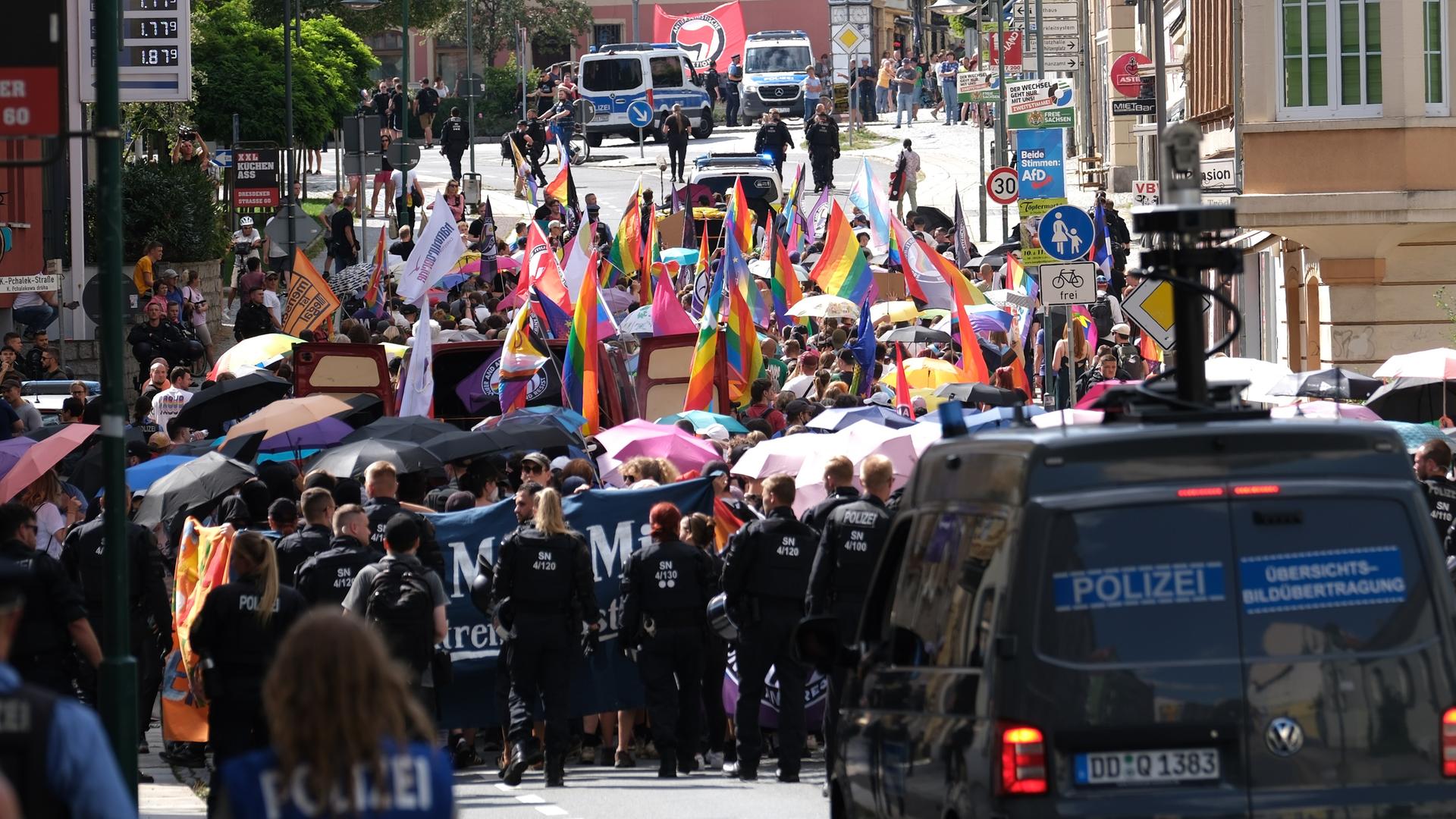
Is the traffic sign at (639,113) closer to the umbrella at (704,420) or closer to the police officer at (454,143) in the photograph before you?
the police officer at (454,143)

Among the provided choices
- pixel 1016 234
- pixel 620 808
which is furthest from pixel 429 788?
pixel 1016 234

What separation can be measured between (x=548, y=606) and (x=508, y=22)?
62.1 meters

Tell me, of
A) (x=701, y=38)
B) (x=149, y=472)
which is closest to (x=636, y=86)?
(x=701, y=38)

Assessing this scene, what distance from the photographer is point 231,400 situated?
19422 millimetres

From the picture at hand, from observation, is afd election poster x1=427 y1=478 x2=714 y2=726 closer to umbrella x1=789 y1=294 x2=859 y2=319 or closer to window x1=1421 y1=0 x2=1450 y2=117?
umbrella x1=789 y1=294 x2=859 y2=319

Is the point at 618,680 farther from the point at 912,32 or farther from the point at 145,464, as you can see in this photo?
the point at 912,32

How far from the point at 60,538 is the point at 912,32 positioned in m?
83.9

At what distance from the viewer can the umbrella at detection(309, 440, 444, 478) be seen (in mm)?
15484

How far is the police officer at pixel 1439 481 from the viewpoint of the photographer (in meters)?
13.1

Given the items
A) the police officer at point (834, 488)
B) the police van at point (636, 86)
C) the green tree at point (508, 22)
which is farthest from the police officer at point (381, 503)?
the green tree at point (508, 22)

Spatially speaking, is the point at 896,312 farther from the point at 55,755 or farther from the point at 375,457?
the point at 55,755

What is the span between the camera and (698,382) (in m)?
20.2

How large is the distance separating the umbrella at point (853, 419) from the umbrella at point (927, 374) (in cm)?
412

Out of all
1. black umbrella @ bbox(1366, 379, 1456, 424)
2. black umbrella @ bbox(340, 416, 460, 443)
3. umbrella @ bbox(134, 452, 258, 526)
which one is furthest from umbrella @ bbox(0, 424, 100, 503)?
black umbrella @ bbox(1366, 379, 1456, 424)
